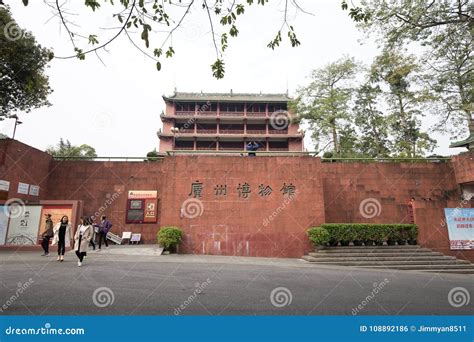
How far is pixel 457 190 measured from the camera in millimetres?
15352

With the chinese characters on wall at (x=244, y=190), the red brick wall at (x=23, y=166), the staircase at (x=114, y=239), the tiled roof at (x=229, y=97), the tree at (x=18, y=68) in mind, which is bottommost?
the staircase at (x=114, y=239)

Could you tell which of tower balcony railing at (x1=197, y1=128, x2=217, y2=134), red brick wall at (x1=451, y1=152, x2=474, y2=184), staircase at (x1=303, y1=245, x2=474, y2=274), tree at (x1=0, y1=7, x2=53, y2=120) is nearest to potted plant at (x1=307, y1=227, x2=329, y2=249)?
staircase at (x1=303, y1=245, x2=474, y2=274)

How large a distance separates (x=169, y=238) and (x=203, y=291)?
6.87 m

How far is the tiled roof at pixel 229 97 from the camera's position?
3594 cm

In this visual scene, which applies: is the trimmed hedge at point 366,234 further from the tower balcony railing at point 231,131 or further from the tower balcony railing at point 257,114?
the tower balcony railing at point 257,114

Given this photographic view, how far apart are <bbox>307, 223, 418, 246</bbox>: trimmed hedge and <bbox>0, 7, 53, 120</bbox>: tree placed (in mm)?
12428

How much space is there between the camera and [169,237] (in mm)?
12203

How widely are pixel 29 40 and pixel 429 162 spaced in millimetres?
20148

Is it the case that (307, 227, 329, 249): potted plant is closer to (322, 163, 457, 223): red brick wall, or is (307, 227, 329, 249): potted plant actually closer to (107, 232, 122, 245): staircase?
(322, 163, 457, 223): red brick wall

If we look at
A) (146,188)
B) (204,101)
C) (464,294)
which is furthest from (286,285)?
(204,101)

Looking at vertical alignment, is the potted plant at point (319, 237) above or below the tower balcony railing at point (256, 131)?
below

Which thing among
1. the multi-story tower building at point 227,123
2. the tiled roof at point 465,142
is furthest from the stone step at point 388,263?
the multi-story tower building at point 227,123

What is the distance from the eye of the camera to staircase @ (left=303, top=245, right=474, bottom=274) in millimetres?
10848

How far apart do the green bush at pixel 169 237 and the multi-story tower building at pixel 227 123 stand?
22698mm
